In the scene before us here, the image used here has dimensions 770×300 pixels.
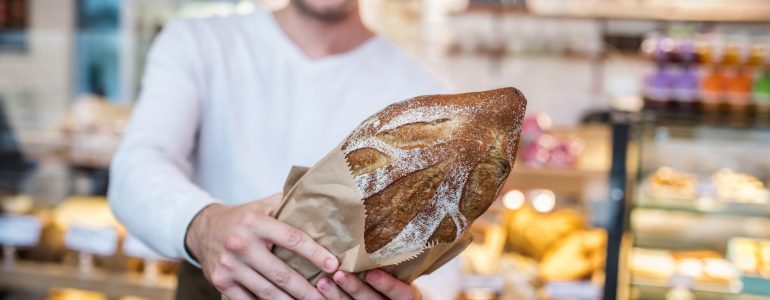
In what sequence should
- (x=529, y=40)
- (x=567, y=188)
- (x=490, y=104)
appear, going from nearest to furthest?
(x=490, y=104), (x=567, y=188), (x=529, y=40)

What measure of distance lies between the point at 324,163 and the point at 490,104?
0.17 m

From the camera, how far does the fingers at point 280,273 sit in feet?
3.01

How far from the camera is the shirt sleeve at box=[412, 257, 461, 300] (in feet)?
4.25

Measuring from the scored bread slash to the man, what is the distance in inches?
13.5

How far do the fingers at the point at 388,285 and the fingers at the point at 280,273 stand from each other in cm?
6

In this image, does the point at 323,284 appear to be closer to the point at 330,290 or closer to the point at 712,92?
the point at 330,290

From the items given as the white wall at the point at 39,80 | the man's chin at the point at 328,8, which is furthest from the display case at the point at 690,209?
the white wall at the point at 39,80

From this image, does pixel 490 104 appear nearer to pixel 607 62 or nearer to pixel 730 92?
pixel 730 92

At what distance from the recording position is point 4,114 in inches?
120

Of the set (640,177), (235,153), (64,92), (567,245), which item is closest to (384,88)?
(235,153)

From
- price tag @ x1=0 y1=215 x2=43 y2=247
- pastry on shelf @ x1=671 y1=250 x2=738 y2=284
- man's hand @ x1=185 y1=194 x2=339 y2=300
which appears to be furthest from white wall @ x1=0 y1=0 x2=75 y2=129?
man's hand @ x1=185 y1=194 x2=339 y2=300

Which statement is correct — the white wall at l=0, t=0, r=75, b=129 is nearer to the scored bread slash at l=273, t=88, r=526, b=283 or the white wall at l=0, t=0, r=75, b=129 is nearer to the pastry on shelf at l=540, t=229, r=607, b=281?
the pastry on shelf at l=540, t=229, r=607, b=281

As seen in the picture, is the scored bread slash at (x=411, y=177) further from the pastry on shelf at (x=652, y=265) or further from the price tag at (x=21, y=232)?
the price tag at (x=21, y=232)

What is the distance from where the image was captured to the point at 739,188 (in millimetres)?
2566
